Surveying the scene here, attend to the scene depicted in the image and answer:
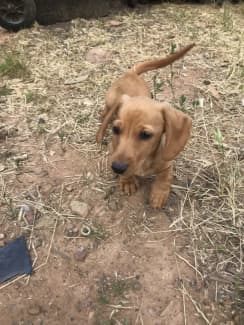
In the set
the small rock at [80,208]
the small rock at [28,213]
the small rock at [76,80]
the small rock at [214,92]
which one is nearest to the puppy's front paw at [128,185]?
the small rock at [80,208]

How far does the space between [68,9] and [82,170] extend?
7.88 feet

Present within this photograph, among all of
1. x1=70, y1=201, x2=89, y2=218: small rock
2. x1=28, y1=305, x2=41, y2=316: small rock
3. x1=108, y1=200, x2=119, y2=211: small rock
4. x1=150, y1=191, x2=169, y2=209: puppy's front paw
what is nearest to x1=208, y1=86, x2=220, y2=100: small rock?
x1=150, y1=191, x2=169, y2=209: puppy's front paw

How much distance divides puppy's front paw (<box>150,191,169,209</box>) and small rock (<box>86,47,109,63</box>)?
1853 mm

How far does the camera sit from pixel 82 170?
279 centimetres

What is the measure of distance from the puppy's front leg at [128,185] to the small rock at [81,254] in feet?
1.46

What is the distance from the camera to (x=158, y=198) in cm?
249

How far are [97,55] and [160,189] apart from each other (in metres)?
1.95

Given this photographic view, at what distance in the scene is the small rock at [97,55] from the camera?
3.96 meters

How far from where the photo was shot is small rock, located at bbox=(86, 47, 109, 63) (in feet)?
13.0

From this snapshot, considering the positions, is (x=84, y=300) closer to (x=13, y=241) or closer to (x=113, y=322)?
(x=113, y=322)

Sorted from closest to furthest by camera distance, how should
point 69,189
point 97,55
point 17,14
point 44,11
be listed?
point 69,189, point 97,55, point 17,14, point 44,11

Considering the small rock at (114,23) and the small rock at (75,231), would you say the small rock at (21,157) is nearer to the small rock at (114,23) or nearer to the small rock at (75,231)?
the small rock at (75,231)

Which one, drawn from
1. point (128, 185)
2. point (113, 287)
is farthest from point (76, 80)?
point (113, 287)

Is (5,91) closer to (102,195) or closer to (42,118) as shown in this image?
(42,118)
